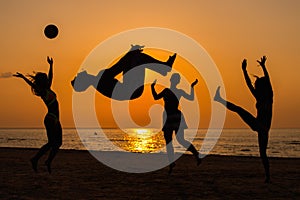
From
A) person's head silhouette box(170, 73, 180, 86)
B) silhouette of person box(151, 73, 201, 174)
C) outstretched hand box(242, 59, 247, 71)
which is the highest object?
outstretched hand box(242, 59, 247, 71)

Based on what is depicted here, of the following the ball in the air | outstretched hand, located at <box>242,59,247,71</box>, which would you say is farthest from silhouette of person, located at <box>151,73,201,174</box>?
the ball in the air

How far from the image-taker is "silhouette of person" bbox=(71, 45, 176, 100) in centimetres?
1156

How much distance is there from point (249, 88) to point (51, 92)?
5408mm

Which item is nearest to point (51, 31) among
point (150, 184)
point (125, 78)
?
point (125, 78)

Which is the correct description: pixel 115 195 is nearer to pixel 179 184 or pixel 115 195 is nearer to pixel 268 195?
pixel 179 184

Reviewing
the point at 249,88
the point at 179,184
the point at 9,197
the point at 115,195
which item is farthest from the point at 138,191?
the point at 249,88

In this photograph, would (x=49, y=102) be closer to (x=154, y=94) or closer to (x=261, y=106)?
(x=154, y=94)

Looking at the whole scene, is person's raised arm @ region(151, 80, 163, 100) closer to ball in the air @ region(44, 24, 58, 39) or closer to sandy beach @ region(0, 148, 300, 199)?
sandy beach @ region(0, 148, 300, 199)

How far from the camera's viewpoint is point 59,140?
12.4m

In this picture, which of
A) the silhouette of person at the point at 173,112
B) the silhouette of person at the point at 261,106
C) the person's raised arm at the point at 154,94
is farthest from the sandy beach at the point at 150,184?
the person's raised arm at the point at 154,94

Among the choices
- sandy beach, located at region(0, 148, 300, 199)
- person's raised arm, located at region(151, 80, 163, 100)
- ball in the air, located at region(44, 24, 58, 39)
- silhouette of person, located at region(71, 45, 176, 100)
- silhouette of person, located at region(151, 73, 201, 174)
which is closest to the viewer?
sandy beach, located at region(0, 148, 300, 199)

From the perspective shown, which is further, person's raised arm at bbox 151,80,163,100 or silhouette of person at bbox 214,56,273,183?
person's raised arm at bbox 151,80,163,100

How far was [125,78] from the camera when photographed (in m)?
11.6

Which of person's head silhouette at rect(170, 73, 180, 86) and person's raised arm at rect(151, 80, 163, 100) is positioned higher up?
person's head silhouette at rect(170, 73, 180, 86)
